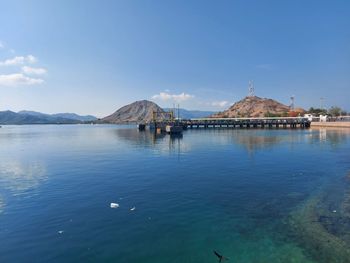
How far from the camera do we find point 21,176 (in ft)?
97.2

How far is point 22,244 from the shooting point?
12.7 metres

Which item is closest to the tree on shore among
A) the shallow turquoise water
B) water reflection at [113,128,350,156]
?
water reflection at [113,128,350,156]

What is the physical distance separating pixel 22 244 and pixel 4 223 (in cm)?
386

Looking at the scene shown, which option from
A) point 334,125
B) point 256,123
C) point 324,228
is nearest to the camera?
point 324,228

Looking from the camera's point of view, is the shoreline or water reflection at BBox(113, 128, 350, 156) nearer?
water reflection at BBox(113, 128, 350, 156)

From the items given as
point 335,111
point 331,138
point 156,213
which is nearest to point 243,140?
point 331,138

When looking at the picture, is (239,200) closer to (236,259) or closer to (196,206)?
(196,206)

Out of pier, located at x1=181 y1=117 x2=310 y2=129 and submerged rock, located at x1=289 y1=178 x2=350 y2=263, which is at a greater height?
pier, located at x1=181 y1=117 x2=310 y2=129

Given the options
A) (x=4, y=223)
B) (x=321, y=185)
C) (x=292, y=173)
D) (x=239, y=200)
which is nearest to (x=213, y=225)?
(x=239, y=200)

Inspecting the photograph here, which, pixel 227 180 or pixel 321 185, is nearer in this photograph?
pixel 321 185

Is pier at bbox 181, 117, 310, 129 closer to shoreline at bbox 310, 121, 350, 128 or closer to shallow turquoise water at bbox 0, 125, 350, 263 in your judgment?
shoreline at bbox 310, 121, 350, 128

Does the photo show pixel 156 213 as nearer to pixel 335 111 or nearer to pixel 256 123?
pixel 256 123

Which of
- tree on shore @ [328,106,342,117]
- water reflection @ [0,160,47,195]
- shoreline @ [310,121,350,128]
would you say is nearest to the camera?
water reflection @ [0,160,47,195]

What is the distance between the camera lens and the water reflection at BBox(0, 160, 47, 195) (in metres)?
24.5
